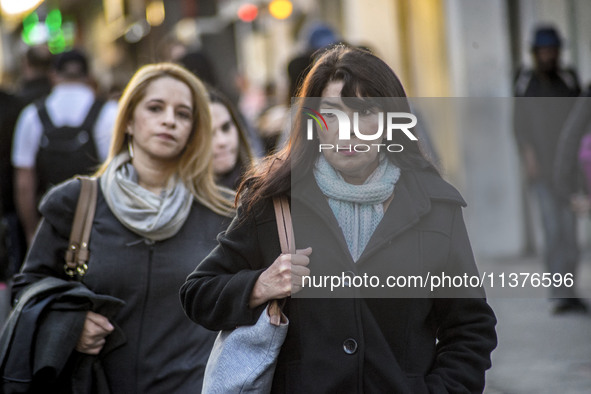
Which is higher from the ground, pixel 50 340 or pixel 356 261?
pixel 356 261

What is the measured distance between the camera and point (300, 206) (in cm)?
315

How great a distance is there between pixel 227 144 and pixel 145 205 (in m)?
1.40

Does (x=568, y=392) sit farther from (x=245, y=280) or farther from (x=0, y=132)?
(x=0, y=132)

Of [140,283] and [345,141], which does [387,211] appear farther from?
[140,283]

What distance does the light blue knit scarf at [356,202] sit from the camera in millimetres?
3109

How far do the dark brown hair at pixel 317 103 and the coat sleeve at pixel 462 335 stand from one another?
274mm

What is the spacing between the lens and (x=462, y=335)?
309 centimetres

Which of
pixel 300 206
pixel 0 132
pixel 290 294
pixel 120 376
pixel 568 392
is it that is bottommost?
pixel 568 392

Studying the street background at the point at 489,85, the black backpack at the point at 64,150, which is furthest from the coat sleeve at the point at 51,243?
the black backpack at the point at 64,150

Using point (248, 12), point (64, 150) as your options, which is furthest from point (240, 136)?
point (248, 12)

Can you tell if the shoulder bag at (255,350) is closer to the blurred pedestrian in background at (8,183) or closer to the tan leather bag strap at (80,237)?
the tan leather bag strap at (80,237)

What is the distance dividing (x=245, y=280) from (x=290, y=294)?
0.50ft

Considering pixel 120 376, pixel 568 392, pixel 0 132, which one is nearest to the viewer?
pixel 120 376

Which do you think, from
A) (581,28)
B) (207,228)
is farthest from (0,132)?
(581,28)
